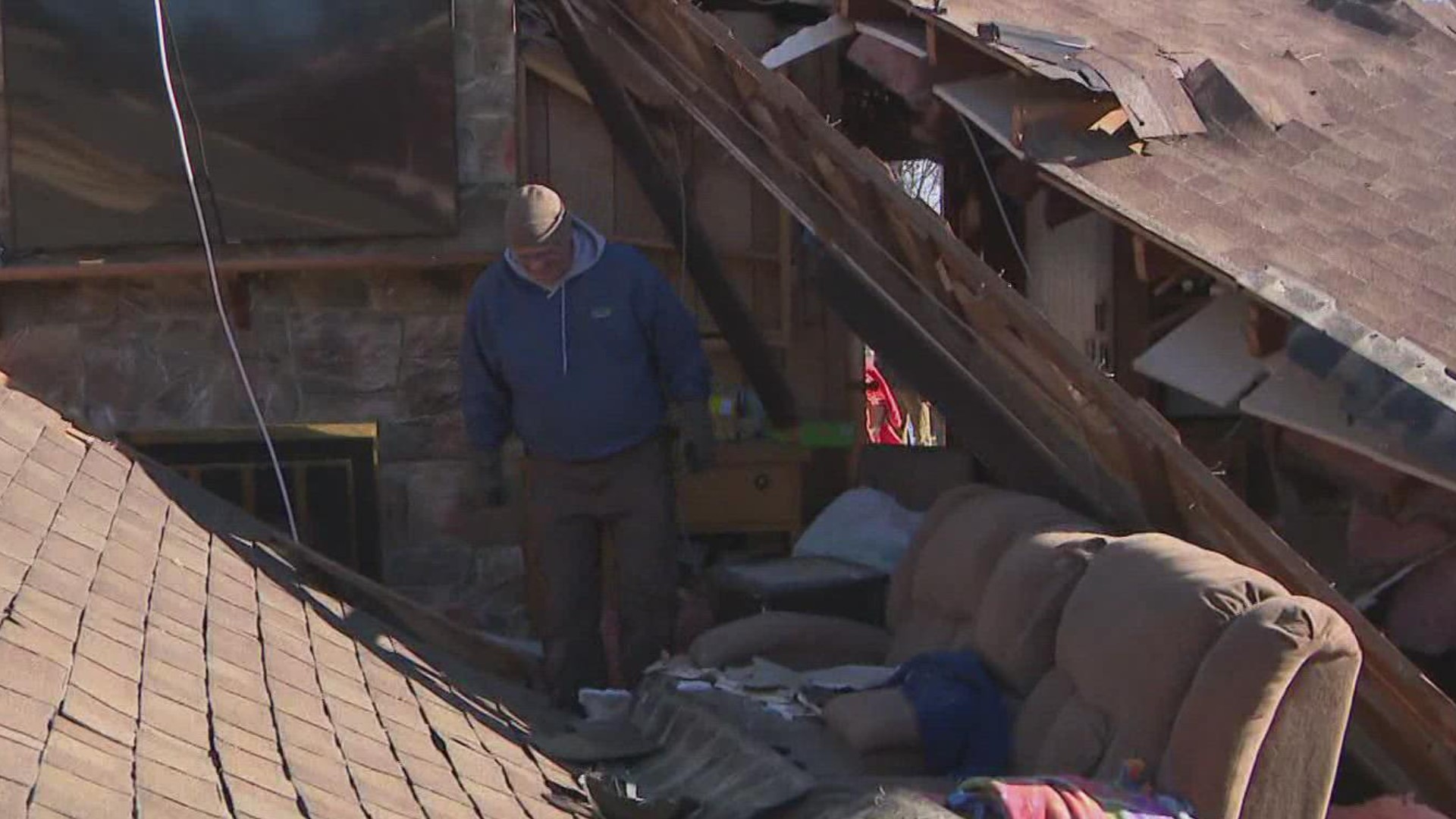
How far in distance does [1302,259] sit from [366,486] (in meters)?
3.59

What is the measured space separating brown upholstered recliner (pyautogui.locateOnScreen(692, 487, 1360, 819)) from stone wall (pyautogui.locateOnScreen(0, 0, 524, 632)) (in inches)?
105

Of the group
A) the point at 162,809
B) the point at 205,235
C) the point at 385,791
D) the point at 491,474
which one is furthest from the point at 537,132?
the point at 162,809

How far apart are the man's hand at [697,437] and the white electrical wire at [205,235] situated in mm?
1730

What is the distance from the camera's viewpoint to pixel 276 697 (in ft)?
13.4

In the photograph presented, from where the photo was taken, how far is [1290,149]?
21.0 feet

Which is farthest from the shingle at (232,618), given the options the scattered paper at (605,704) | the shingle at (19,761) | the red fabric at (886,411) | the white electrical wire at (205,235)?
the red fabric at (886,411)

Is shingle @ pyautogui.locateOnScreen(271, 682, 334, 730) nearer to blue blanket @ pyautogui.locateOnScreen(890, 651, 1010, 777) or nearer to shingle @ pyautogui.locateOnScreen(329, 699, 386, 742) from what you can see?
shingle @ pyautogui.locateOnScreen(329, 699, 386, 742)

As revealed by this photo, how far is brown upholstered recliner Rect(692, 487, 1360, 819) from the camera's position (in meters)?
3.85

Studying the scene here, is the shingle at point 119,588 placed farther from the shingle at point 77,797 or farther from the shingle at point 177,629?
the shingle at point 77,797

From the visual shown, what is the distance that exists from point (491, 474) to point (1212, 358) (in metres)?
2.32

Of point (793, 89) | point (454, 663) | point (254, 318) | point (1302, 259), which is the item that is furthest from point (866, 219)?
point (254, 318)

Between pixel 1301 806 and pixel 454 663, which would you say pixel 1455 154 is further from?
pixel 454 663

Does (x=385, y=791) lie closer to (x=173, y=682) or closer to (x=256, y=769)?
(x=256, y=769)

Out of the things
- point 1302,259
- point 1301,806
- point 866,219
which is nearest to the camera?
point 1301,806
